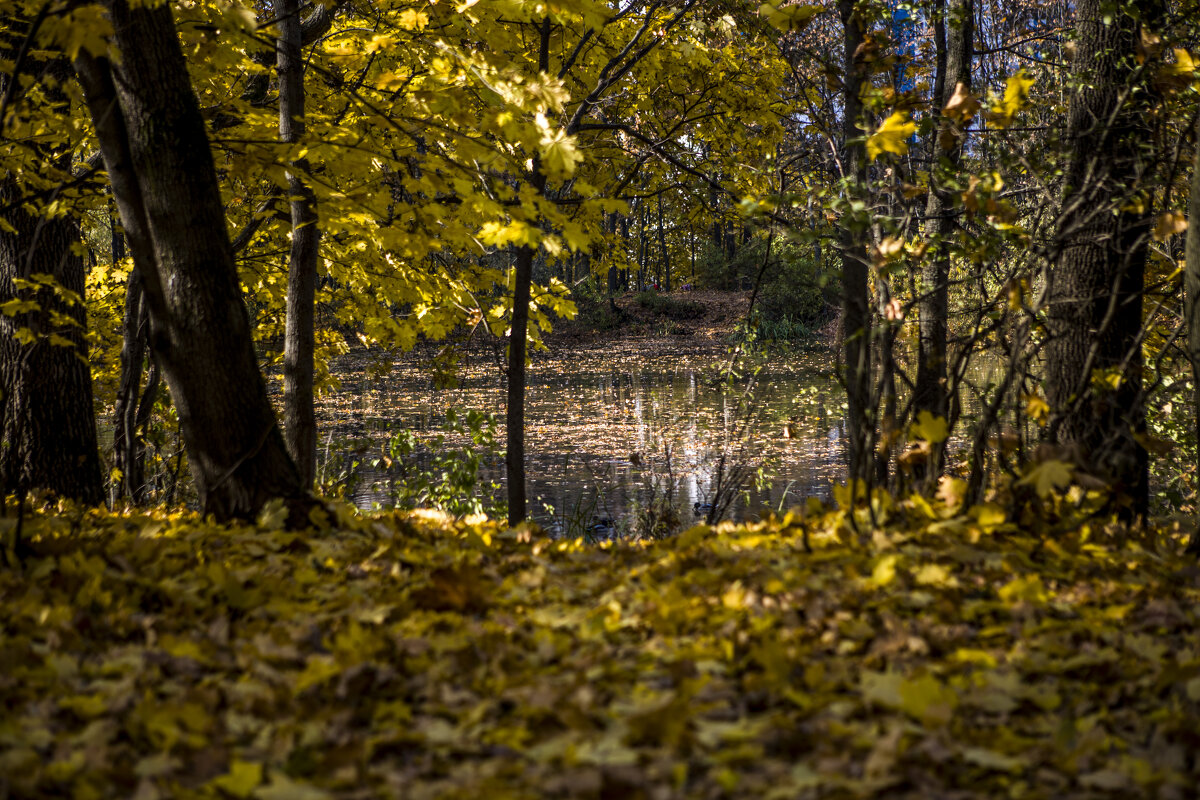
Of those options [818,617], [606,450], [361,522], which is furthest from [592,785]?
[606,450]

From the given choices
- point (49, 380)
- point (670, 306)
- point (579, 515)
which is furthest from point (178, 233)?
point (670, 306)

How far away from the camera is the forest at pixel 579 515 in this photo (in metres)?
1.88

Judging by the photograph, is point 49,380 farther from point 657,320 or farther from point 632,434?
point 657,320

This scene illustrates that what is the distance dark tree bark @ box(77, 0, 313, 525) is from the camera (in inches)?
146

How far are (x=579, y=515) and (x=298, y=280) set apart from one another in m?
3.29

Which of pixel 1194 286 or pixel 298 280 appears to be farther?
pixel 298 280

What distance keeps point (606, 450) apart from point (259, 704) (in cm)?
1052

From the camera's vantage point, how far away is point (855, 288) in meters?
5.75

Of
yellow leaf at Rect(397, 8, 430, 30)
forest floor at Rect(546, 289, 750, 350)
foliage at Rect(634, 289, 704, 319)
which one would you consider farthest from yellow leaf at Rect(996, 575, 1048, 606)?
Result: foliage at Rect(634, 289, 704, 319)

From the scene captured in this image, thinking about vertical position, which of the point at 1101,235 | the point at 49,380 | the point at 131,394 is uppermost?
the point at 1101,235

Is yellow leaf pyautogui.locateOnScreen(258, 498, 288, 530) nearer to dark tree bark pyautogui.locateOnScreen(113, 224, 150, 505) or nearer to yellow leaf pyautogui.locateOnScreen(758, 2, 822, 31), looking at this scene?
yellow leaf pyautogui.locateOnScreen(758, 2, 822, 31)

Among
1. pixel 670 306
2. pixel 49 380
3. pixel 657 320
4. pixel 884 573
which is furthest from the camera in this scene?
pixel 670 306

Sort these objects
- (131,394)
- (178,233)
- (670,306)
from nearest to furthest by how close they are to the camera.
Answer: (178,233) < (131,394) < (670,306)

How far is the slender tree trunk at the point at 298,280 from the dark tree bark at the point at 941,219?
3695 millimetres
